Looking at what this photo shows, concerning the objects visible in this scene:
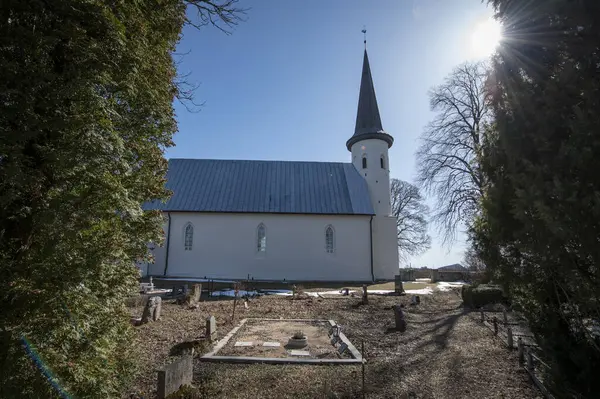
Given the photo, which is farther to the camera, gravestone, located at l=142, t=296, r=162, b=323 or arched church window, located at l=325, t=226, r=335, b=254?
arched church window, located at l=325, t=226, r=335, b=254

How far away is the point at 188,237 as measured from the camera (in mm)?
24797

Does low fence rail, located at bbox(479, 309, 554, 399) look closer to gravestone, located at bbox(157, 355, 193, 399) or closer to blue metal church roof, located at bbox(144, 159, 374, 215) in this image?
gravestone, located at bbox(157, 355, 193, 399)

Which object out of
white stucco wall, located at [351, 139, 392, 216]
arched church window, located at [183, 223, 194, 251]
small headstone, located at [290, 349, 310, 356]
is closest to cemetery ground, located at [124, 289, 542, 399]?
small headstone, located at [290, 349, 310, 356]

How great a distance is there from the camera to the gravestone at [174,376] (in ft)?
14.8

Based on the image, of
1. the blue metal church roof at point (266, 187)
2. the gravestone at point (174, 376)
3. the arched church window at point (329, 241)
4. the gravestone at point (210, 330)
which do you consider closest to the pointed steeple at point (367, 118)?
the blue metal church roof at point (266, 187)

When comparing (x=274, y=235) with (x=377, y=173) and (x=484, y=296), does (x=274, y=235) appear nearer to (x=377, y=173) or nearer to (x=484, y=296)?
(x=377, y=173)

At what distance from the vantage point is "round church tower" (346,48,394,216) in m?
27.1

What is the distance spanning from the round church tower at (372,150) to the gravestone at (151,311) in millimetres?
19571

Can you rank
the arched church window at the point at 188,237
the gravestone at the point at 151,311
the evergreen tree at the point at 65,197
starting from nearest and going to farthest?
the evergreen tree at the point at 65,197 < the gravestone at the point at 151,311 < the arched church window at the point at 188,237

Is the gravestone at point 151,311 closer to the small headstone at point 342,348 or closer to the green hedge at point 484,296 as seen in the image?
the small headstone at point 342,348

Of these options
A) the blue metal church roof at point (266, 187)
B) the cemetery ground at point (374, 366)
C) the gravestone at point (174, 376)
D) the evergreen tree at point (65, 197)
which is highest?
the blue metal church roof at point (266, 187)

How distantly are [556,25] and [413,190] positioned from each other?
37.7m

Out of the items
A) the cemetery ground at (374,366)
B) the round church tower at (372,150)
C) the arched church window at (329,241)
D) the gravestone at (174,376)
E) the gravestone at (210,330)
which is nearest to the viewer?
the gravestone at (174,376)

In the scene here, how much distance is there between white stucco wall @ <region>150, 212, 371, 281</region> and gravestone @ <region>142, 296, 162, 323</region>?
14146 mm
